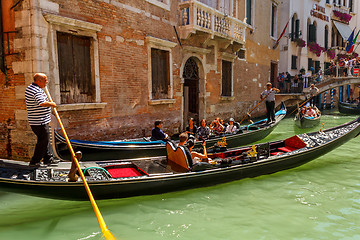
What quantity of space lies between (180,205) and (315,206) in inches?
70.2

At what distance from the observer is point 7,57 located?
16.9 feet

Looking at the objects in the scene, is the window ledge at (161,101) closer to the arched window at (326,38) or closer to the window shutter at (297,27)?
the window shutter at (297,27)

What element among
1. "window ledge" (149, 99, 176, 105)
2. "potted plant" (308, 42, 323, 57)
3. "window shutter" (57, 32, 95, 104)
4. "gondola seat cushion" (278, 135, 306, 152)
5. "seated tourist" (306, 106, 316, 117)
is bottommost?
"gondola seat cushion" (278, 135, 306, 152)

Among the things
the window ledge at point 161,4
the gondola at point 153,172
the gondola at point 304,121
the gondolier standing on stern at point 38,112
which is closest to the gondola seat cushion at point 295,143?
the gondola at point 153,172

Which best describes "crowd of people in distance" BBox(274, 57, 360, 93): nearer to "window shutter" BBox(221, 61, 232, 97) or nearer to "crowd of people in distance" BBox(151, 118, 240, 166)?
"window shutter" BBox(221, 61, 232, 97)

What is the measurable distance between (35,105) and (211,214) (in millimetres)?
2509

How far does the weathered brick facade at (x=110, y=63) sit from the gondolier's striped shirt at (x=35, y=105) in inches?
64.6

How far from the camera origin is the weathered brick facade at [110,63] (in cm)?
501

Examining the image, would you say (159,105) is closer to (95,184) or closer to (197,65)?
(197,65)

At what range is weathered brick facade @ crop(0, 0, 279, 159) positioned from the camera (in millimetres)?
5012

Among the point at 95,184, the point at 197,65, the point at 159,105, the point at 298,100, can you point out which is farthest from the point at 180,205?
the point at 298,100

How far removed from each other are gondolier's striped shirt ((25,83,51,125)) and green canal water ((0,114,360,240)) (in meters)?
1.13

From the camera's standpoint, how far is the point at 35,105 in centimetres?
351

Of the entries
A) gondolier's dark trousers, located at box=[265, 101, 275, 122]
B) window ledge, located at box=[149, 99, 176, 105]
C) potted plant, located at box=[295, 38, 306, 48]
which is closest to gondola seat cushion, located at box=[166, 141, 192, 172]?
→ window ledge, located at box=[149, 99, 176, 105]
